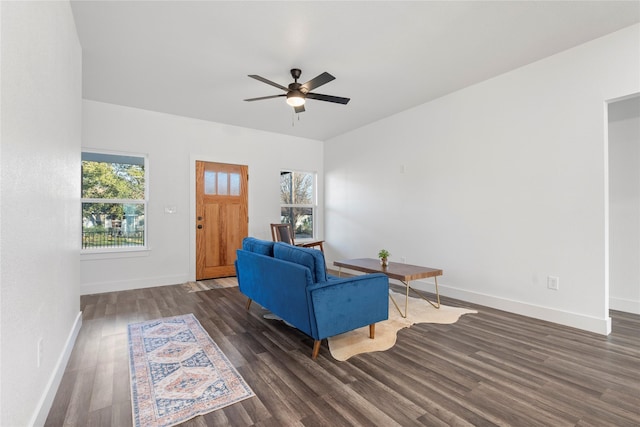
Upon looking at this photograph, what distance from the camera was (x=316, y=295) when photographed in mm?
2410

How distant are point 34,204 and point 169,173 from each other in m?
3.72

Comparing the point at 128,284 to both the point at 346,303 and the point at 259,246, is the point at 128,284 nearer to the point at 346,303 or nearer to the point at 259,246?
the point at 259,246

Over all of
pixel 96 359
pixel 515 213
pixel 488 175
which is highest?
pixel 488 175

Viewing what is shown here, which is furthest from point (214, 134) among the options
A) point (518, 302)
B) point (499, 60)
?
point (518, 302)

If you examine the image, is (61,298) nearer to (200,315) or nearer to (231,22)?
(200,315)

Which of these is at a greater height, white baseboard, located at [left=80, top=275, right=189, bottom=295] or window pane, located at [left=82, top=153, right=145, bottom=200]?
window pane, located at [left=82, top=153, right=145, bottom=200]

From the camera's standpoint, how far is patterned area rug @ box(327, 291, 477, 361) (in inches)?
104

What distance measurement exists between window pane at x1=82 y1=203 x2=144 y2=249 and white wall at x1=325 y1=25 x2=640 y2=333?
13.6 ft

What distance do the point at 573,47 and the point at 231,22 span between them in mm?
3432

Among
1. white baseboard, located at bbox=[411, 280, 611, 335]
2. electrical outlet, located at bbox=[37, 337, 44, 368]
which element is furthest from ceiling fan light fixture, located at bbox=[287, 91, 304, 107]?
white baseboard, located at bbox=[411, 280, 611, 335]

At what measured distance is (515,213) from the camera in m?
3.61

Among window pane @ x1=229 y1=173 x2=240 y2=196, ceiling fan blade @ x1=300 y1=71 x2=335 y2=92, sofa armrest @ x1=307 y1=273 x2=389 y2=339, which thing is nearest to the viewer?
sofa armrest @ x1=307 y1=273 x2=389 y2=339

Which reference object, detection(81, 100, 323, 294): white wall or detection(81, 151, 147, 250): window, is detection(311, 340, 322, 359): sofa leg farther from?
detection(81, 151, 147, 250): window

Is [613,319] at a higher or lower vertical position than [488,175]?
lower
